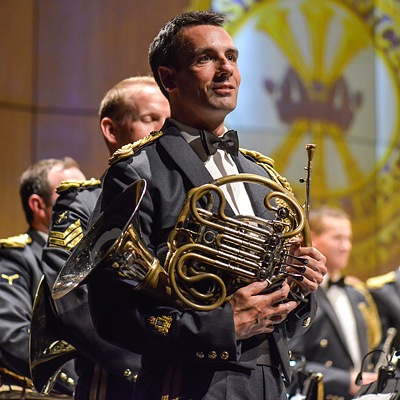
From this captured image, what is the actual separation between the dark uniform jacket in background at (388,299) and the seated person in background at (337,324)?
0.15ft

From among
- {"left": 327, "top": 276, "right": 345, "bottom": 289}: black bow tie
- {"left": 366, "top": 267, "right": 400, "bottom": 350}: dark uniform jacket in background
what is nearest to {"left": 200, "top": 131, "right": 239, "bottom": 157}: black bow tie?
{"left": 366, "top": 267, "right": 400, "bottom": 350}: dark uniform jacket in background

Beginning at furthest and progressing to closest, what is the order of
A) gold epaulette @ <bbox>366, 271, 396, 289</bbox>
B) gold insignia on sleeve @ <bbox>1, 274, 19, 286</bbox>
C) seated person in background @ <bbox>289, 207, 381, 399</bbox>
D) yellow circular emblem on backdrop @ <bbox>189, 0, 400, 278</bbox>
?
yellow circular emblem on backdrop @ <bbox>189, 0, 400, 278</bbox> → gold epaulette @ <bbox>366, 271, 396, 289</bbox> → seated person in background @ <bbox>289, 207, 381, 399</bbox> → gold insignia on sleeve @ <bbox>1, 274, 19, 286</bbox>

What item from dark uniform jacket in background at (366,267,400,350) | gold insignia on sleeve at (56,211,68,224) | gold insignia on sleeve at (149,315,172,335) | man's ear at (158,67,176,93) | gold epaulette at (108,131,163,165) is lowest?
dark uniform jacket in background at (366,267,400,350)

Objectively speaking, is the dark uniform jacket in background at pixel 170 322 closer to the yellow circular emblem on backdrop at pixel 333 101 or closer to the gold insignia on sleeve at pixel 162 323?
the gold insignia on sleeve at pixel 162 323

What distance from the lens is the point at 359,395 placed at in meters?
2.34

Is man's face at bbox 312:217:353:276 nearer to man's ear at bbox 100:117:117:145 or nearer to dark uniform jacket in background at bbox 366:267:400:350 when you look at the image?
dark uniform jacket in background at bbox 366:267:400:350

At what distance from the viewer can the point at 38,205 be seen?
3.55 m

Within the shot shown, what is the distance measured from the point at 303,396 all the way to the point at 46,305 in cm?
106

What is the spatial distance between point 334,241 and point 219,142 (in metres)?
2.77

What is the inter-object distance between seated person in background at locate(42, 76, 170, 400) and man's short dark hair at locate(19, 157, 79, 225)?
80cm

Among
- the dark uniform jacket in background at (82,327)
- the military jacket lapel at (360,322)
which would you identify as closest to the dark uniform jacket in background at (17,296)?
the dark uniform jacket in background at (82,327)

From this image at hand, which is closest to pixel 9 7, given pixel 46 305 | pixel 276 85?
pixel 276 85

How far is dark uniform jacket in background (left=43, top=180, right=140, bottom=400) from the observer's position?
228cm

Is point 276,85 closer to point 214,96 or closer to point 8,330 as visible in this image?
point 8,330
